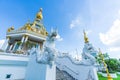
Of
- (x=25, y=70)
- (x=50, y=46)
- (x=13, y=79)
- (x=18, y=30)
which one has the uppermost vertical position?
(x=18, y=30)

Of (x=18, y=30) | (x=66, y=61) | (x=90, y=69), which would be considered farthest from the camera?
(x=18, y=30)

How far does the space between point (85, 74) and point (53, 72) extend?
9.90 ft

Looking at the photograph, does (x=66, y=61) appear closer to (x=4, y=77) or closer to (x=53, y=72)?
(x=53, y=72)

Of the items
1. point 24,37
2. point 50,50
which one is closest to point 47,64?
point 50,50

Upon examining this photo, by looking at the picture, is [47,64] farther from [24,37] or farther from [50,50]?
[24,37]

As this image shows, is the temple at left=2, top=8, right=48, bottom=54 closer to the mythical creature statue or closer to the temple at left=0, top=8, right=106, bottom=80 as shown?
the temple at left=0, top=8, right=106, bottom=80

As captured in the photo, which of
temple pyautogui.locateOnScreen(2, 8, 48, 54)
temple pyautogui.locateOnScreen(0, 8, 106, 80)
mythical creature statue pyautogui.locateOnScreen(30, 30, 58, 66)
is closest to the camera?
mythical creature statue pyautogui.locateOnScreen(30, 30, 58, 66)

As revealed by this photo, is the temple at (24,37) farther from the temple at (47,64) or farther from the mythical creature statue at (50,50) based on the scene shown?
the mythical creature statue at (50,50)

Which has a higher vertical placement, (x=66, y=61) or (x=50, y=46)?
(x=50, y=46)

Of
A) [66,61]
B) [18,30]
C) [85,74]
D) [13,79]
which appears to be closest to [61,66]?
[66,61]

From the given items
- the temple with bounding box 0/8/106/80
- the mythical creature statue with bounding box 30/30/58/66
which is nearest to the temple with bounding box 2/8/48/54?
the temple with bounding box 0/8/106/80

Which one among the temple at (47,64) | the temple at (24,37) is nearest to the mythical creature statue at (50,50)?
the temple at (47,64)

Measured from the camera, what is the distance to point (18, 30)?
14.8 metres

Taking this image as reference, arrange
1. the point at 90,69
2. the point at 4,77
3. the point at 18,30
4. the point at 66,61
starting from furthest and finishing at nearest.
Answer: the point at 18,30 < the point at 66,61 < the point at 90,69 < the point at 4,77
